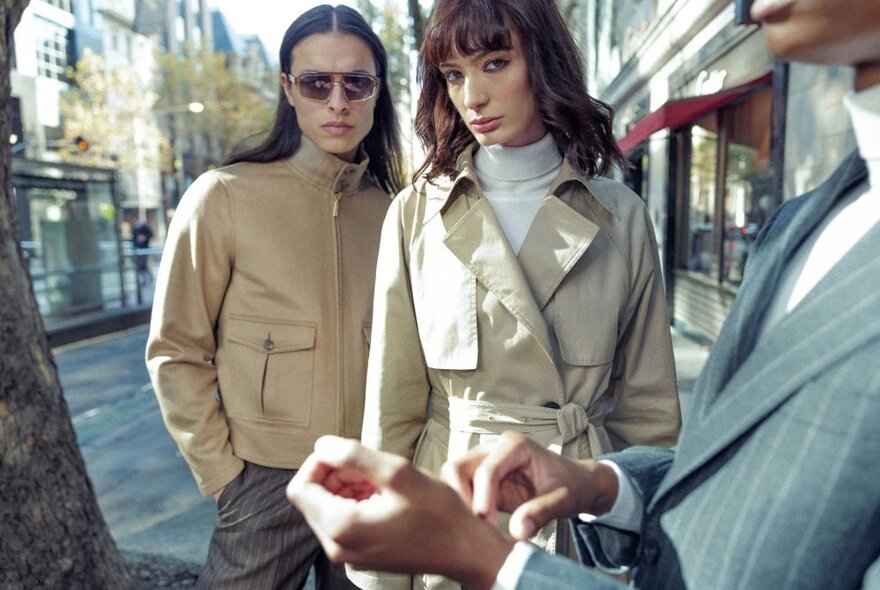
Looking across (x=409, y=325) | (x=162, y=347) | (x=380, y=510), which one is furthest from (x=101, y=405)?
(x=380, y=510)

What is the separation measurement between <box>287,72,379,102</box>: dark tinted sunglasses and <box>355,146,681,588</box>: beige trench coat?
1.67ft

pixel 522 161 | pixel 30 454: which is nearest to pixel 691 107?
pixel 522 161

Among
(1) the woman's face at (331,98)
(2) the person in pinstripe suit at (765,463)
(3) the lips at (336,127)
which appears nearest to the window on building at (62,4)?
(1) the woman's face at (331,98)

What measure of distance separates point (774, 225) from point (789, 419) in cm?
39

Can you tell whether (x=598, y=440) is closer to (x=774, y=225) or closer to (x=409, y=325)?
(x=409, y=325)

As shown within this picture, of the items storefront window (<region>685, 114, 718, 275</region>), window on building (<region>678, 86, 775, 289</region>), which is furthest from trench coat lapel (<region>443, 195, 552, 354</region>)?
storefront window (<region>685, 114, 718, 275</region>)

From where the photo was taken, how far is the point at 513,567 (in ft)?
2.61

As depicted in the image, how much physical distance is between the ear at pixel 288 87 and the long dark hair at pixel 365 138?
0.06ft

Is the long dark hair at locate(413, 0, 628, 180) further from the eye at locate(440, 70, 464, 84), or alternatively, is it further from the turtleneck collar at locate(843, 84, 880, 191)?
the turtleneck collar at locate(843, 84, 880, 191)

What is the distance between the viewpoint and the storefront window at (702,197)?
10102mm

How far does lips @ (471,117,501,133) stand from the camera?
1825 millimetres

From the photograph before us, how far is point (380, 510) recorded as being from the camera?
742 millimetres

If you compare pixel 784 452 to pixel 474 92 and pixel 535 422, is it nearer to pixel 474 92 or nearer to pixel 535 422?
pixel 535 422

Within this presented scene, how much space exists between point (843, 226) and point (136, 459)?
5.11 m
